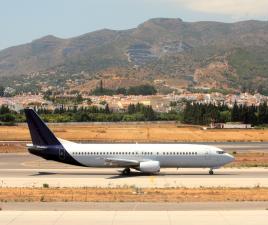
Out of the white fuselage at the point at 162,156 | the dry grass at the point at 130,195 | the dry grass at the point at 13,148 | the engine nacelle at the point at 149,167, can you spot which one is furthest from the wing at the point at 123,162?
the dry grass at the point at 13,148

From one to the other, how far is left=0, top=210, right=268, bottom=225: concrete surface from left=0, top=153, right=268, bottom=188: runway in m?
15.1

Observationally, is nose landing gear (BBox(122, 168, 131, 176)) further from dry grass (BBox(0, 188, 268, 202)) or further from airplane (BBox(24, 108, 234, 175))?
dry grass (BBox(0, 188, 268, 202))

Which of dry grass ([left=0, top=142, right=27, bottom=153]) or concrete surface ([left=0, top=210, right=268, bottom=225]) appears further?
dry grass ([left=0, top=142, right=27, bottom=153])

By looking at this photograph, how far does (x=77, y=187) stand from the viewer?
4109 centimetres

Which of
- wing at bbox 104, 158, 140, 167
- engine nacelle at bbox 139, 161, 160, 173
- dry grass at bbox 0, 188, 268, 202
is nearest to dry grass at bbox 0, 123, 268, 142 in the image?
wing at bbox 104, 158, 140, 167

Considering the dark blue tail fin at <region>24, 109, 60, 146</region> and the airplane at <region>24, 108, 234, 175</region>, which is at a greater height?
the dark blue tail fin at <region>24, 109, 60, 146</region>

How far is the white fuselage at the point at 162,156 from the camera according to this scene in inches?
2089

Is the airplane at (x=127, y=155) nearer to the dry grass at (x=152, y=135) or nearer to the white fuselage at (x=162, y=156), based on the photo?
the white fuselage at (x=162, y=156)

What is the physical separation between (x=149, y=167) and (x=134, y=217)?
25597 mm

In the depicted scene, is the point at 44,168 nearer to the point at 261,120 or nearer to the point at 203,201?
the point at 203,201

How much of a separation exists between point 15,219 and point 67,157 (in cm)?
2794

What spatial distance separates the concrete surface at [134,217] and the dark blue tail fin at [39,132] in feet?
86.1

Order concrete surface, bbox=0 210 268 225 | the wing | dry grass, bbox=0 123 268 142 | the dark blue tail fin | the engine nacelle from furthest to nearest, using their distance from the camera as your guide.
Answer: dry grass, bbox=0 123 268 142, the dark blue tail fin, the wing, the engine nacelle, concrete surface, bbox=0 210 268 225

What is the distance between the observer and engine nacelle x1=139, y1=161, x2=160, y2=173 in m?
51.5
